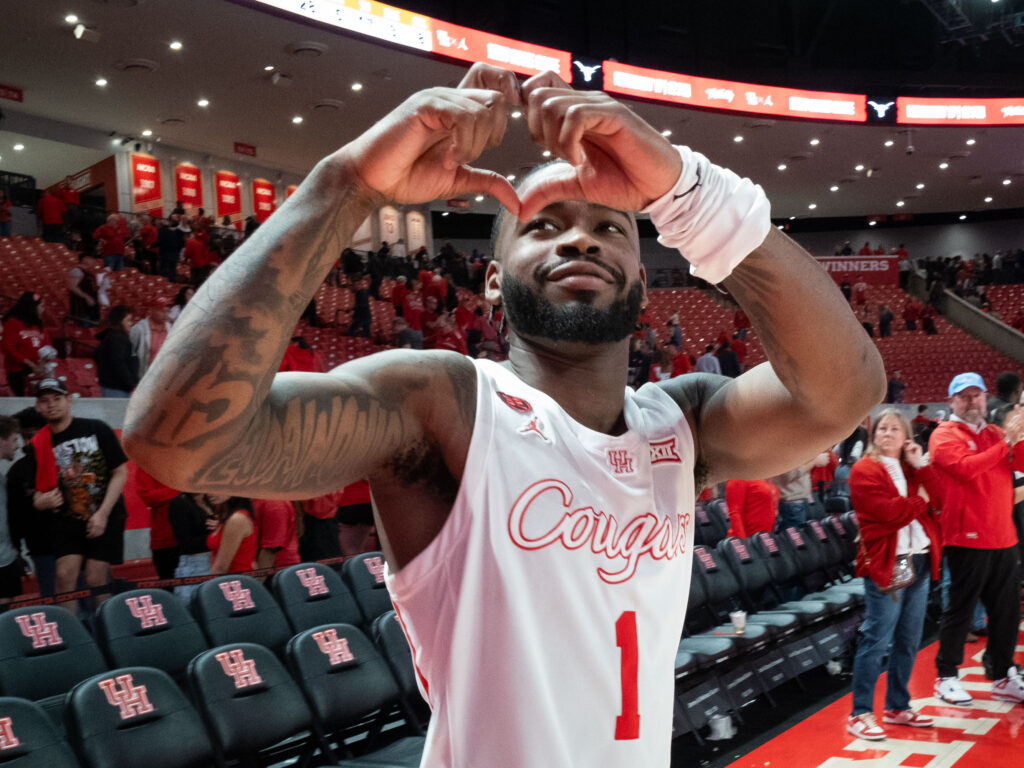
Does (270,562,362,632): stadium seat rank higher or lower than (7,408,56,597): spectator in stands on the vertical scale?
lower

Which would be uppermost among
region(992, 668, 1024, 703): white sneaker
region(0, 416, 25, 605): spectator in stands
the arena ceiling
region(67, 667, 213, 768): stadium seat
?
the arena ceiling

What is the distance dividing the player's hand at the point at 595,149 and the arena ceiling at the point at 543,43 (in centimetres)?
1087

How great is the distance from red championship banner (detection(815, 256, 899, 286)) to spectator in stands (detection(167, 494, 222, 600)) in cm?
2053

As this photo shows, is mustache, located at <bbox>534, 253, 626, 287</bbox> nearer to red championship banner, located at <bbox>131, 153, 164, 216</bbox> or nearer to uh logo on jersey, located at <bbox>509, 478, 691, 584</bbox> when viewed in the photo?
uh logo on jersey, located at <bbox>509, 478, 691, 584</bbox>

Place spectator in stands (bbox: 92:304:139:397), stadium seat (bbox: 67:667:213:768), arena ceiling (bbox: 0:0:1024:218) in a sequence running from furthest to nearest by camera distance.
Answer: arena ceiling (bbox: 0:0:1024:218) < spectator in stands (bbox: 92:304:139:397) < stadium seat (bbox: 67:667:213:768)

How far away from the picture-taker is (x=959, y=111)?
1825 centimetres

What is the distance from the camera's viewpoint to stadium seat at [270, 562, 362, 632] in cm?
415

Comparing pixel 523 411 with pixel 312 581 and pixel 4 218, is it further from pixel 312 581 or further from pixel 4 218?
pixel 4 218

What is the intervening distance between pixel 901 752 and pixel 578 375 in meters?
3.86

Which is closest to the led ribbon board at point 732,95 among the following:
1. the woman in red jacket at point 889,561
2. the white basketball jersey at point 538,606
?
the woman in red jacket at point 889,561

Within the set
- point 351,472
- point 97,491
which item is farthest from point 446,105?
point 97,491

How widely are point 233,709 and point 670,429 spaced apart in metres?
2.23

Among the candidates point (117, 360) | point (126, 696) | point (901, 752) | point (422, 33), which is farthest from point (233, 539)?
point (422, 33)

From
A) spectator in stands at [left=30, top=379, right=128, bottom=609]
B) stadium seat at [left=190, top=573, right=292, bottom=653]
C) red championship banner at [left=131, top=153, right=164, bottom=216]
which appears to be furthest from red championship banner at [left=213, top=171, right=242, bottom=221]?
stadium seat at [left=190, top=573, right=292, bottom=653]
